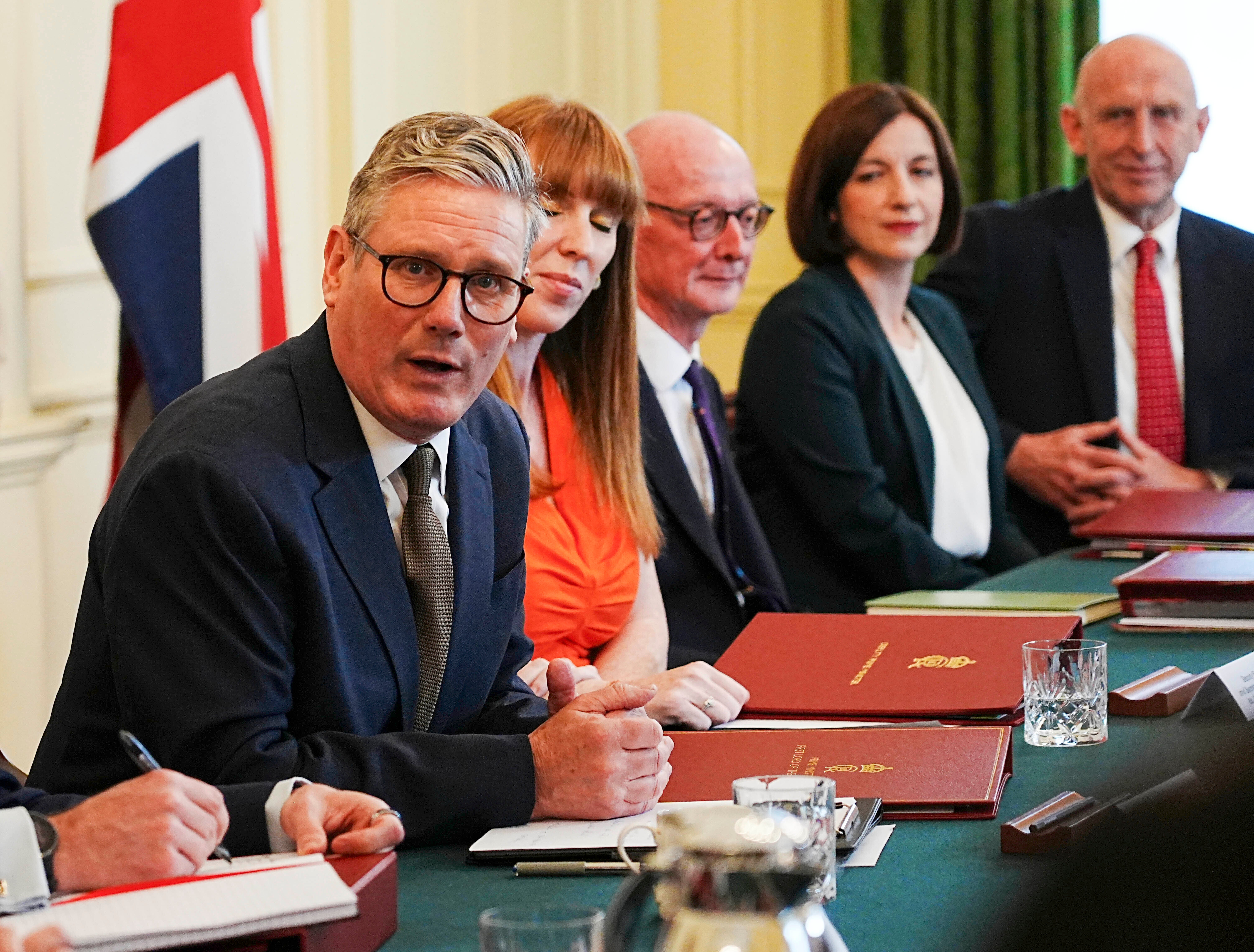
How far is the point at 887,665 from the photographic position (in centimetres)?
204

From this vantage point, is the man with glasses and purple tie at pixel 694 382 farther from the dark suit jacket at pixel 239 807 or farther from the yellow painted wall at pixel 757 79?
the yellow painted wall at pixel 757 79

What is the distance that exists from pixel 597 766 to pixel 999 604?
48.1 inches

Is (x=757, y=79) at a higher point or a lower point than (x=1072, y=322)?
higher

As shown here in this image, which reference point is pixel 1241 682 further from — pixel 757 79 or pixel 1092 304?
pixel 757 79

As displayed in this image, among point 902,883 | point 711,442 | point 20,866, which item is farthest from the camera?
point 711,442

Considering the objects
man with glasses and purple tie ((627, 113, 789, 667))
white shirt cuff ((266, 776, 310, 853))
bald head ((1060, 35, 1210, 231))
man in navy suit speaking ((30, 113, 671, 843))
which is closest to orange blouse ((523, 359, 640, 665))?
man with glasses and purple tie ((627, 113, 789, 667))

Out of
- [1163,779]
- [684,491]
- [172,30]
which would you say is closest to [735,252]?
[684,491]

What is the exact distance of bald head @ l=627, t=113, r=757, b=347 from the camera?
121 inches

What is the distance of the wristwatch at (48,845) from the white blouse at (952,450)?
2.51m

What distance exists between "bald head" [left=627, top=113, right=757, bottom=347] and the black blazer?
0.35 metres

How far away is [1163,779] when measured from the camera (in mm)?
552

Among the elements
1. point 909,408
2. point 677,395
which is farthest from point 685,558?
point 909,408

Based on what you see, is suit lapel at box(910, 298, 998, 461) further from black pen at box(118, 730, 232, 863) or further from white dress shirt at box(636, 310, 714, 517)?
black pen at box(118, 730, 232, 863)

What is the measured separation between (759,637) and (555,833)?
785 mm
